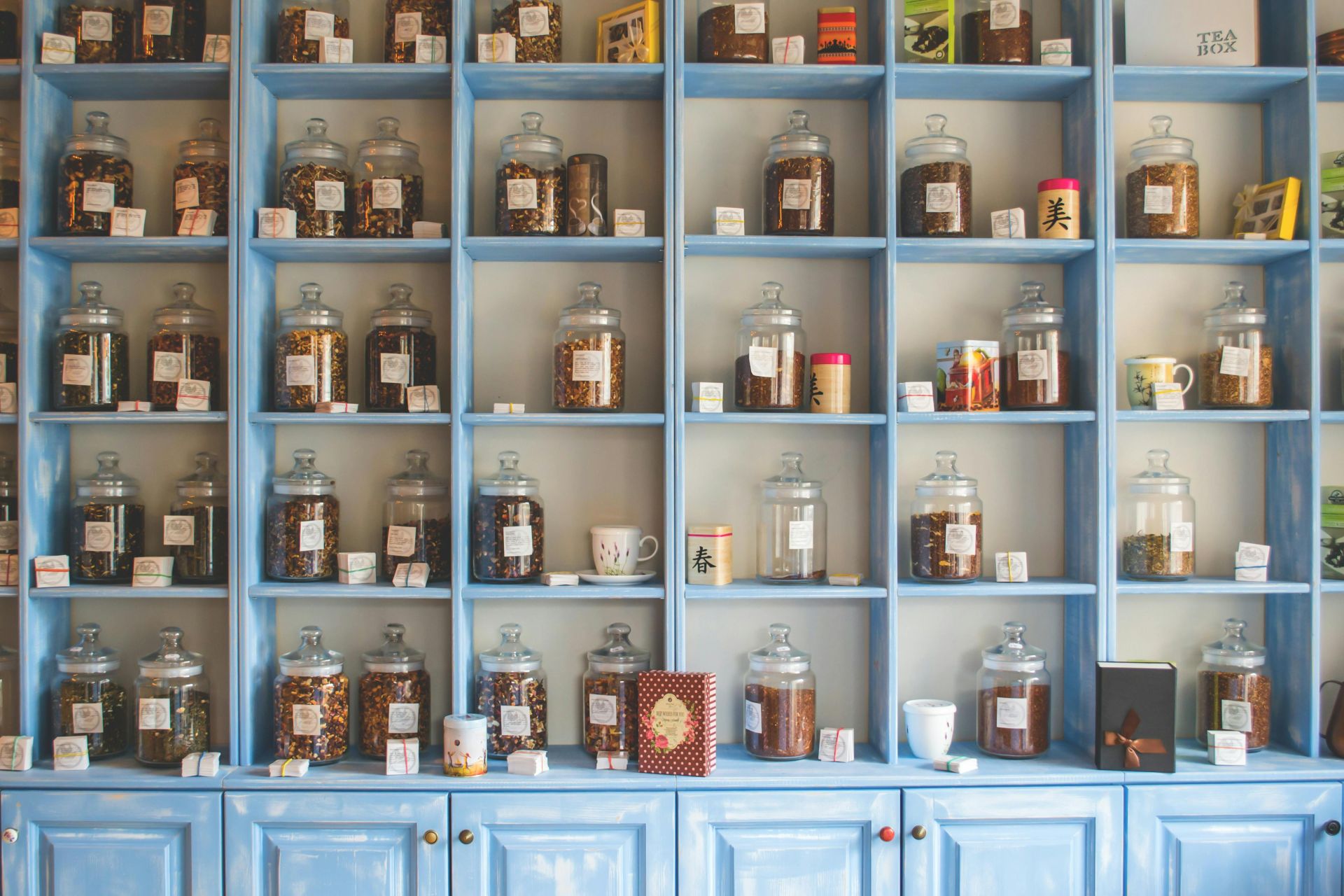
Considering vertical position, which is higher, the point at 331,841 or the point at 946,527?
the point at 946,527

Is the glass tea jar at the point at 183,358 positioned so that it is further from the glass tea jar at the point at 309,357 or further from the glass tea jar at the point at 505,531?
the glass tea jar at the point at 505,531

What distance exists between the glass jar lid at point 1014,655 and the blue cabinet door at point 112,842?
1.93 meters

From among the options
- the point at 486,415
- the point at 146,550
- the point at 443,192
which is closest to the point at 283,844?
the point at 146,550

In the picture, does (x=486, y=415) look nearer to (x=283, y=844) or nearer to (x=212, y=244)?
(x=212, y=244)

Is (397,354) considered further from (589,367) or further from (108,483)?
(108,483)

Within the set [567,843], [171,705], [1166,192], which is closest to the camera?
[567,843]

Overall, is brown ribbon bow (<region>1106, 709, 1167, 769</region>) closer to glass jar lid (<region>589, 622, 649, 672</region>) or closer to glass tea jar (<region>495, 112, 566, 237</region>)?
glass jar lid (<region>589, 622, 649, 672</region>)

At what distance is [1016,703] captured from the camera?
2.31 meters

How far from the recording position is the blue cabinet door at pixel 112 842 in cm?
218

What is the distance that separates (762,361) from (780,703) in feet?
2.80

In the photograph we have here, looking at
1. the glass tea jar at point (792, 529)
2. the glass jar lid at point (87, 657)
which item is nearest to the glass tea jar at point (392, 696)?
the glass jar lid at point (87, 657)

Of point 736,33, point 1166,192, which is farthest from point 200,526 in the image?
point 1166,192

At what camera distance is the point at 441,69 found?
2330 millimetres

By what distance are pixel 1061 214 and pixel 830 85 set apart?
68 cm
